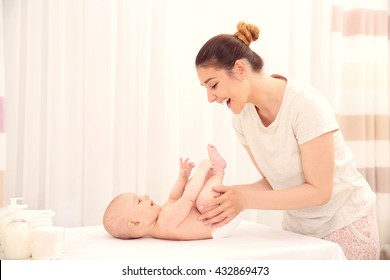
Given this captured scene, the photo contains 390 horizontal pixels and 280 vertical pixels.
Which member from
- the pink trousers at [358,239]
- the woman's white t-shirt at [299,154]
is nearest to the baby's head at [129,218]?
the woman's white t-shirt at [299,154]

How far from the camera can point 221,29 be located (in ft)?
8.21

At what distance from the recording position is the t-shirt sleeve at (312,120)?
1.52 m

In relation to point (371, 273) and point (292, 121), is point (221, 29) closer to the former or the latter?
point (292, 121)

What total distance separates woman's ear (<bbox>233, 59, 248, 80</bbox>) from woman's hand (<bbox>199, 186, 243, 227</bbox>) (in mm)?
392

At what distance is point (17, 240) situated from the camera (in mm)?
1419

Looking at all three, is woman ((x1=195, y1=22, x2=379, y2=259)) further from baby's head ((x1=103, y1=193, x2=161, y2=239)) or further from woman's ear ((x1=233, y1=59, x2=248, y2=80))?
baby's head ((x1=103, y1=193, x2=161, y2=239))

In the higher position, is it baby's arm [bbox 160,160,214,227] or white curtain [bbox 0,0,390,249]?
white curtain [bbox 0,0,390,249]

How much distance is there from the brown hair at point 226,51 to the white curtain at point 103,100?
0.76 m

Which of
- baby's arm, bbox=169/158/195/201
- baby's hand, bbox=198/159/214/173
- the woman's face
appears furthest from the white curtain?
the woman's face

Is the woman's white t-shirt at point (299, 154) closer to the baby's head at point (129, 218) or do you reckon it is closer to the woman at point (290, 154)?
the woman at point (290, 154)

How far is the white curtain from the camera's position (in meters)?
2.24

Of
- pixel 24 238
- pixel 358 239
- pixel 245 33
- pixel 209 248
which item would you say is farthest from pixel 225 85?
pixel 24 238

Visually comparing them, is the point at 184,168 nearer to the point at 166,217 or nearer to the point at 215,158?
the point at 215,158

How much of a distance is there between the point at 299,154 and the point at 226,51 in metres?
0.43
